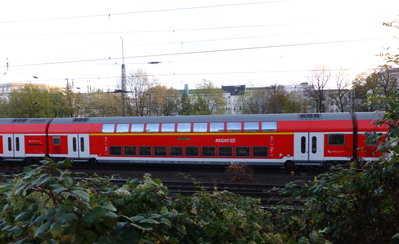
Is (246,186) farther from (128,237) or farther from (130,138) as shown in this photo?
(128,237)

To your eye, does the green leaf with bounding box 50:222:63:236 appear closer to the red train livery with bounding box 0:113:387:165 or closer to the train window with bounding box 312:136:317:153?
the red train livery with bounding box 0:113:387:165

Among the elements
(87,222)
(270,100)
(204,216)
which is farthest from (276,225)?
(270,100)

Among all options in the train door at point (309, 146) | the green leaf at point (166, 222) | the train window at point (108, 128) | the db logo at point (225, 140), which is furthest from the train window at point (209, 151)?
the green leaf at point (166, 222)

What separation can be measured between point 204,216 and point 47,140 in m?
16.9

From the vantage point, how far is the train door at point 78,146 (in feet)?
53.8

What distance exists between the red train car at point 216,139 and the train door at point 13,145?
174 cm

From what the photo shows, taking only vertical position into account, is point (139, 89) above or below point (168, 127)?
above

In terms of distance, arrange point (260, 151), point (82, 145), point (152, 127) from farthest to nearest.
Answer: point (82, 145)
point (152, 127)
point (260, 151)

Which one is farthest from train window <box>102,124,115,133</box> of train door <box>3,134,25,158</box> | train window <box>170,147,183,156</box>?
train door <box>3,134,25,158</box>

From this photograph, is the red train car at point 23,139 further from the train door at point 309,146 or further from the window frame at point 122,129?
the train door at point 309,146

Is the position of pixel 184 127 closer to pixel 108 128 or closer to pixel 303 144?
pixel 108 128

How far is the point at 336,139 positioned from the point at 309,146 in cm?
122

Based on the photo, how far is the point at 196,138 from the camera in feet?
49.2

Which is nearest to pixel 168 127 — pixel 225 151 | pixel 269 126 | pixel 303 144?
pixel 225 151
